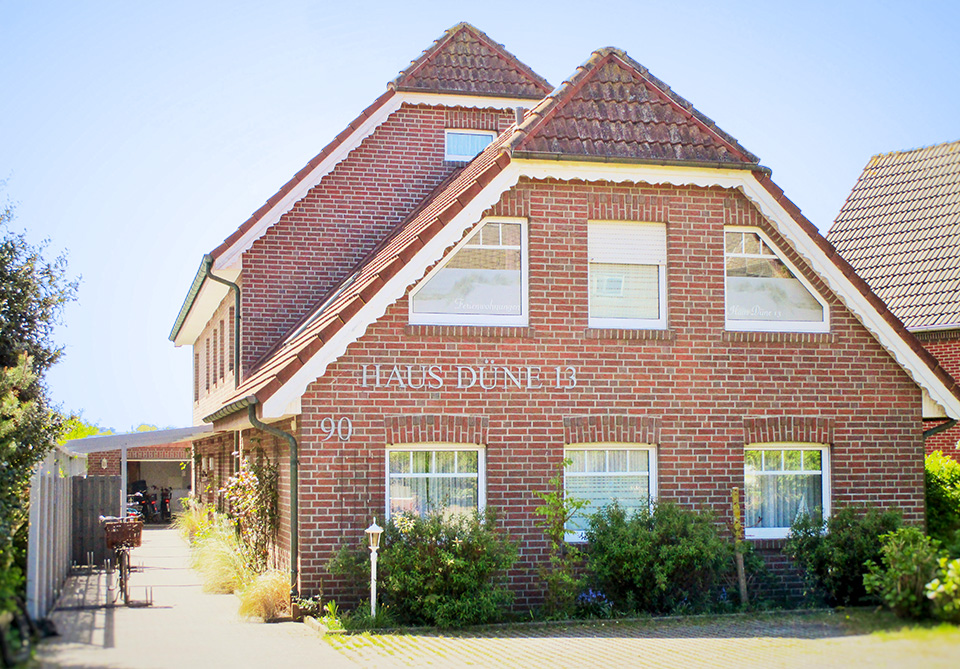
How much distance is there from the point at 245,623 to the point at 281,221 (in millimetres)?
7485

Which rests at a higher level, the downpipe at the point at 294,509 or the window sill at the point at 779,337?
the window sill at the point at 779,337

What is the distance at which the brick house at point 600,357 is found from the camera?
13.8 m

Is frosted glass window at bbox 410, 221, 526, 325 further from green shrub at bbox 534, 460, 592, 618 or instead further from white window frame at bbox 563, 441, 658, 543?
green shrub at bbox 534, 460, 592, 618

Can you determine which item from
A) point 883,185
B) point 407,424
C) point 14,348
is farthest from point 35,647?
point 883,185

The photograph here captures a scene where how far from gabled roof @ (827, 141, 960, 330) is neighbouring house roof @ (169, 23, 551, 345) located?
9783 millimetres

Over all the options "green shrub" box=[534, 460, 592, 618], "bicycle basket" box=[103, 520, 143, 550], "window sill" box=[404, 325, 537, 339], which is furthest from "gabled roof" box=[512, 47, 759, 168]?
"bicycle basket" box=[103, 520, 143, 550]

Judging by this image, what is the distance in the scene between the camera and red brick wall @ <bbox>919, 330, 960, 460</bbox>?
76.1 ft

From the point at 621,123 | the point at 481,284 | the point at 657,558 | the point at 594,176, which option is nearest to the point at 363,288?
the point at 481,284

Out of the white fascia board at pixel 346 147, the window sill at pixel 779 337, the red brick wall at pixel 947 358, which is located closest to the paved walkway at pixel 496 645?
the window sill at pixel 779 337

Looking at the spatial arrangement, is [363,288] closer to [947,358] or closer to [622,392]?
[622,392]

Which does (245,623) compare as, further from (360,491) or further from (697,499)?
(697,499)

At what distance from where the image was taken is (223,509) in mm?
22625

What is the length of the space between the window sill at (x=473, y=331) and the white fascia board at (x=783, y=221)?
201 cm

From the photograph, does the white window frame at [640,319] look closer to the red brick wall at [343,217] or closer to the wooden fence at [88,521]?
the red brick wall at [343,217]
